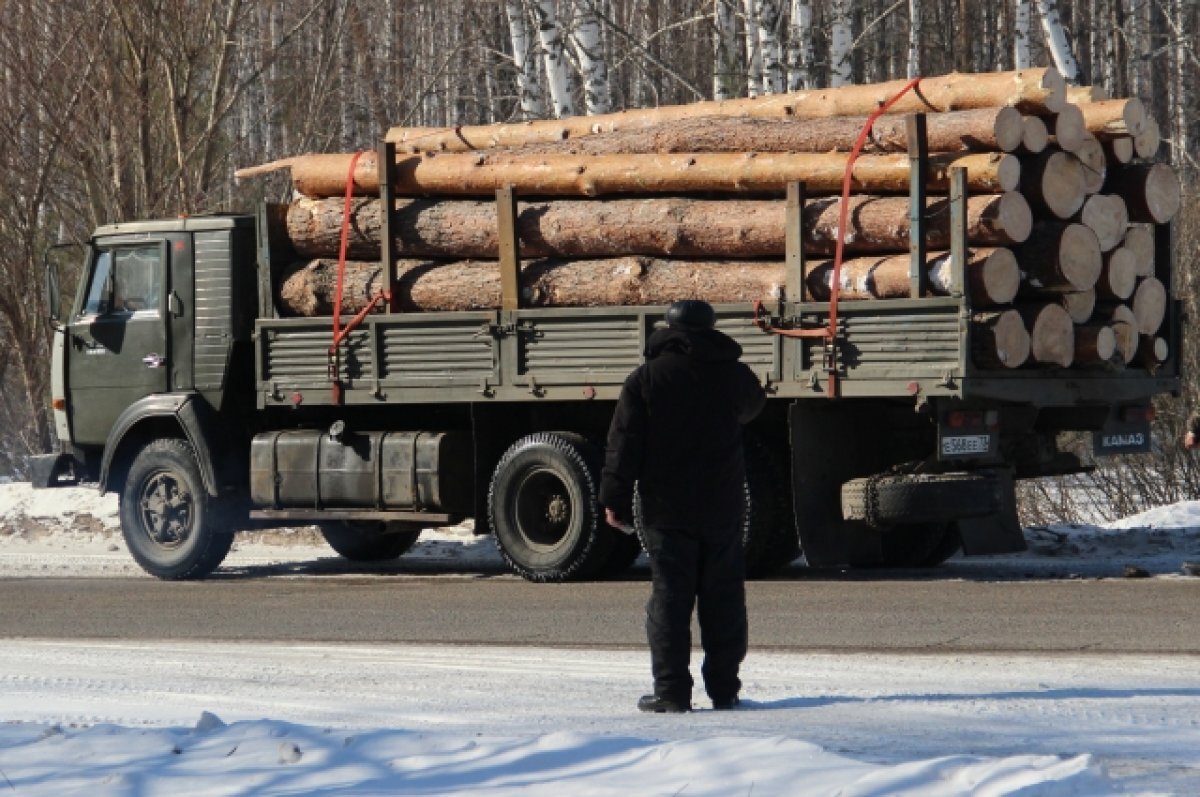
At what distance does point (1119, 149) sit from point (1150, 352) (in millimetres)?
1461

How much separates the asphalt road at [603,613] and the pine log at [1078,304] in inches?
64.9

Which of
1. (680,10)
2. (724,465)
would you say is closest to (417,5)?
(680,10)

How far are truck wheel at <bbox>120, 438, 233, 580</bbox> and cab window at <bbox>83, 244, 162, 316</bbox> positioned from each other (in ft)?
3.49

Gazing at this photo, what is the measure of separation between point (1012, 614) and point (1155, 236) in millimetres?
4066

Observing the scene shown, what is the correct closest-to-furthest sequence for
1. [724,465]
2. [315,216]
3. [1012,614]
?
[724,465]
[1012,614]
[315,216]

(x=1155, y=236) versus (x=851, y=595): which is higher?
(x=1155, y=236)

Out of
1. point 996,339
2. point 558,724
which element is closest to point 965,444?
point 996,339

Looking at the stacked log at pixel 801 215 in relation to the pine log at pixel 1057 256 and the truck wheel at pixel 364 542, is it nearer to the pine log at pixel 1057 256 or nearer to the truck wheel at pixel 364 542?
the pine log at pixel 1057 256

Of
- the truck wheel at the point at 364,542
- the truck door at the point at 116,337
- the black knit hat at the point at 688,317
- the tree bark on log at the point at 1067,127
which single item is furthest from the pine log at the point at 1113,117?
the truck door at the point at 116,337

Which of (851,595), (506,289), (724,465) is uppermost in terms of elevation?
(506,289)

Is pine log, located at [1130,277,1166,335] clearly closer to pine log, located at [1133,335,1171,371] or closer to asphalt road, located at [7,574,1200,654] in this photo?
pine log, located at [1133,335,1171,371]

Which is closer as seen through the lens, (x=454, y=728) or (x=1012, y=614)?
(x=454, y=728)

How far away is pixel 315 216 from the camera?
1489 centimetres

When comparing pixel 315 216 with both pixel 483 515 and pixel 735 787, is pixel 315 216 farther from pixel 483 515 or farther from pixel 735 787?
pixel 735 787
